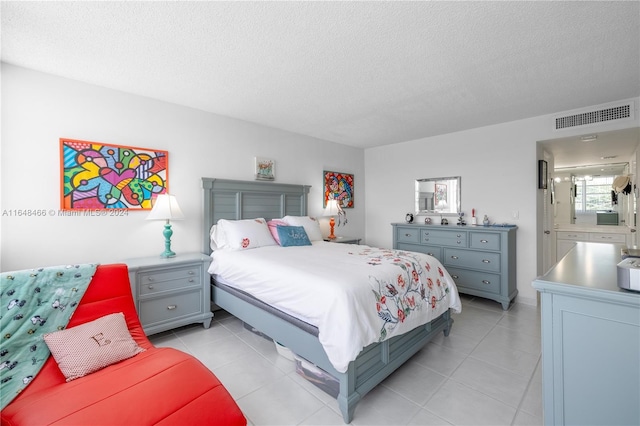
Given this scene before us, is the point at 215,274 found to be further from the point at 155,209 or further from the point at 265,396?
the point at 265,396

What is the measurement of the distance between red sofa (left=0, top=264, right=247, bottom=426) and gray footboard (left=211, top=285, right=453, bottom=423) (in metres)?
0.64

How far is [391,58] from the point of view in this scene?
2.21 metres

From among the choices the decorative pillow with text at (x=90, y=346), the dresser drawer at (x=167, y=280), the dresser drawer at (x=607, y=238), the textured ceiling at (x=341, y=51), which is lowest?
the decorative pillow with text at (x=90, y=346)

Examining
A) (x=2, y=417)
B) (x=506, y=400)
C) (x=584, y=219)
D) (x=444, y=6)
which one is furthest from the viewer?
(x=584, y=219)

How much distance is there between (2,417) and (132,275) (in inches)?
54.1

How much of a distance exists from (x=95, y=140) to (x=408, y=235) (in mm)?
4164

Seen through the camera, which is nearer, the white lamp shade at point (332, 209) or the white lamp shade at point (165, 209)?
the white lamp shade at point (165, 209)

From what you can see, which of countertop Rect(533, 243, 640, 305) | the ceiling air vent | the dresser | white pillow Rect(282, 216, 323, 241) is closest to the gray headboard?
white pillow Rect(282, 216, 323, 241)

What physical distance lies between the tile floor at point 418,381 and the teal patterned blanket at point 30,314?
111cm

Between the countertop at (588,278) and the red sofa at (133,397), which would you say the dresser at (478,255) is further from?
the red sofa at (133,397)

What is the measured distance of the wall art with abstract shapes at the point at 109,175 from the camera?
8.37ft

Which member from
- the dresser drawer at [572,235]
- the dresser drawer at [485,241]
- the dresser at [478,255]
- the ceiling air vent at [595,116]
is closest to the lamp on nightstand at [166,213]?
the dresser at [478,255]

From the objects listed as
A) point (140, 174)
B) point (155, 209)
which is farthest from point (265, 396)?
point (140, 174)

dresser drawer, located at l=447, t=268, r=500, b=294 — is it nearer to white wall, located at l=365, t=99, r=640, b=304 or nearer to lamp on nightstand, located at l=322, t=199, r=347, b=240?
white wall, located at l=365, t=99, r=640, b=304
